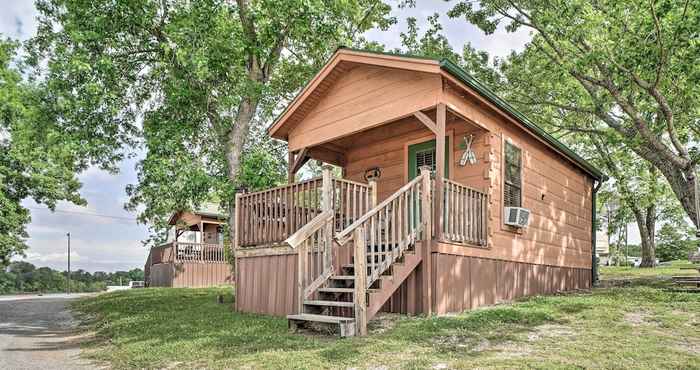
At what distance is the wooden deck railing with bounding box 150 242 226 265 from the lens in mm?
22406

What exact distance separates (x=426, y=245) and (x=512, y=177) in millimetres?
3114

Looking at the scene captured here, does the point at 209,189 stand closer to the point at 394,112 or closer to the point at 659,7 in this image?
the point at 394,112

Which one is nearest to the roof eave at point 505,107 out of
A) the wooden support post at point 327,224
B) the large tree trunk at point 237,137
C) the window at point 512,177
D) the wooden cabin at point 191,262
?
the window at point 512,177

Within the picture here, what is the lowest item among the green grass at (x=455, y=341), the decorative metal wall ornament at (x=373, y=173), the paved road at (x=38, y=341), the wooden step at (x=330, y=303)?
the paved road at (x=38, y=341)

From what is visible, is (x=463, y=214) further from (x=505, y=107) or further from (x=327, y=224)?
(x=327, y=224)

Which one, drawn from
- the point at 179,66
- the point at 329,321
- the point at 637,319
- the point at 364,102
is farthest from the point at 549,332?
the point at 179,66

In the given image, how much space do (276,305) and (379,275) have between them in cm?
234

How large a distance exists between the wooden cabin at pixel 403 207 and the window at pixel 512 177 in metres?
0.04

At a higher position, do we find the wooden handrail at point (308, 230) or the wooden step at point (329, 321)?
the wooden handrail at point (308, 230)

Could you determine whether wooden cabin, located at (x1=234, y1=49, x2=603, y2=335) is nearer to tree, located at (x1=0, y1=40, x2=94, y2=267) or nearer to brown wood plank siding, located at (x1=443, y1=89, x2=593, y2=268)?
brown wood plank siding, located at (x1=443, y1=89, x2=593, y2=268)

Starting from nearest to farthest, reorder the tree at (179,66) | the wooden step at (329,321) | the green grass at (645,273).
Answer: the wooden step at (329,321) < the tree at (179,66) < the green grass at (645,273)

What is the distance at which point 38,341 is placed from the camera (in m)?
8.44

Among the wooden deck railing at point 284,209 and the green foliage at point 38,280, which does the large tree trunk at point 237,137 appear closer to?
the wooden deck railing at point 284,209

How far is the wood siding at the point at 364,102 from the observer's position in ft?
27.5
